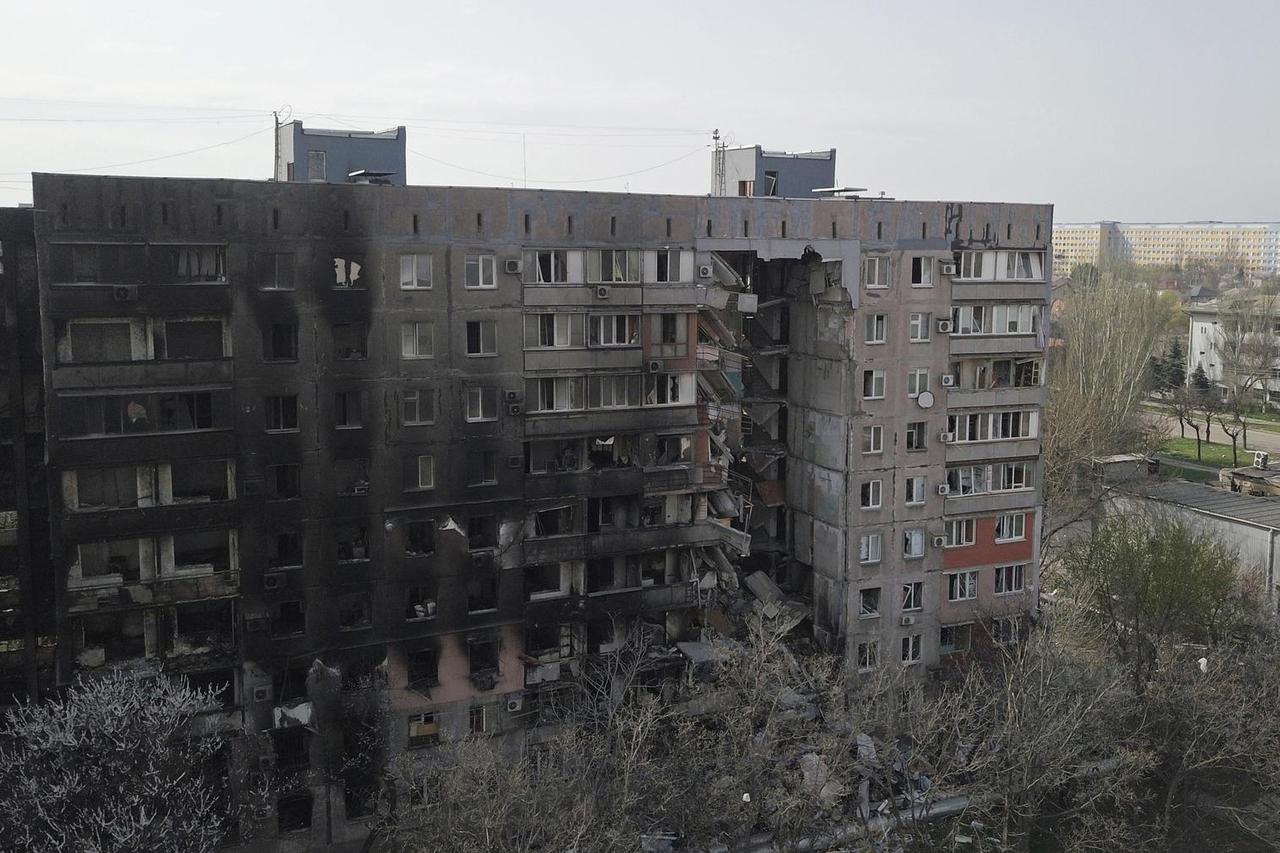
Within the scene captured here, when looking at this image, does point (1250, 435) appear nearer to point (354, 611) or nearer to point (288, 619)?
point (354, 611)

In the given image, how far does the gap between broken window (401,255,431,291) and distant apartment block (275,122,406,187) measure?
16.8ft

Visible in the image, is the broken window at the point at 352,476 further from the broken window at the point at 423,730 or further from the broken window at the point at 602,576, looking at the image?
the broken window at the point at 602,576

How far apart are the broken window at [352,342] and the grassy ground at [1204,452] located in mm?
64157

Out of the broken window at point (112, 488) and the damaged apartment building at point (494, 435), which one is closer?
the broken window at point (112, 488)

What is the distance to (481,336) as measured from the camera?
33406 mm

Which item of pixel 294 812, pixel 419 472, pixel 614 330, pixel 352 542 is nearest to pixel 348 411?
pixel 419 472

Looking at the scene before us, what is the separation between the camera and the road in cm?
8636

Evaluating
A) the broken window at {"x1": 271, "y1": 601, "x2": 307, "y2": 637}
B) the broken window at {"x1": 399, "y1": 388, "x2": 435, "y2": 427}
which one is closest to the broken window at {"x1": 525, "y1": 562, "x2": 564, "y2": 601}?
the broken window at {"x1": 399, "y1": 388, "x2": 435, "y2": 427}

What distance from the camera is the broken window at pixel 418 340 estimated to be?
107 ft

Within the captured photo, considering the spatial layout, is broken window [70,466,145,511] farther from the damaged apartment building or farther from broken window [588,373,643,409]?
broken window [588,373,643,409]

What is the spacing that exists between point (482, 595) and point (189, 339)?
35.7ft

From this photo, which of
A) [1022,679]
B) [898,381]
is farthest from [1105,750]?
[898,381]

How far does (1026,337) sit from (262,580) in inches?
1014

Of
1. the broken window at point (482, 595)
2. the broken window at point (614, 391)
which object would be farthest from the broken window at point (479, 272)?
the broken window at point (482, 595)
